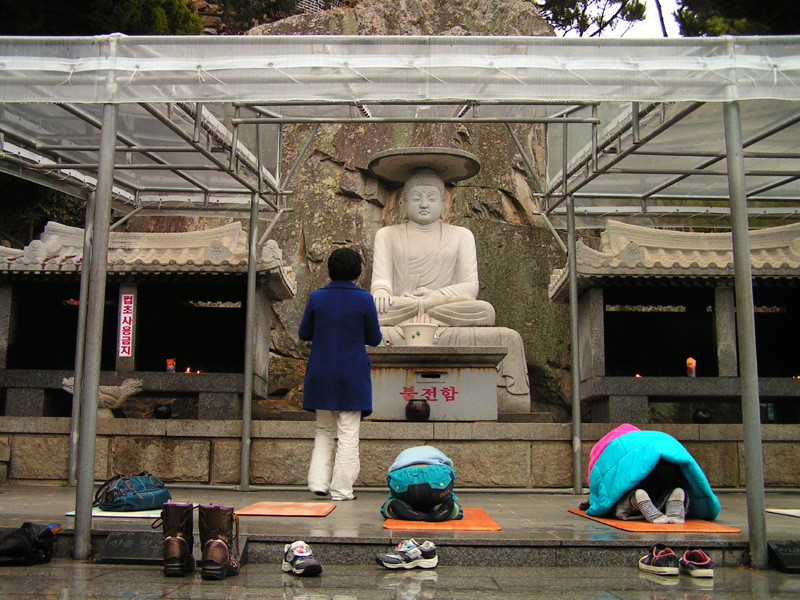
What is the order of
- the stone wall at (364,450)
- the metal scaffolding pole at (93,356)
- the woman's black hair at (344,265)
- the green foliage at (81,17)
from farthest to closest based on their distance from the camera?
1. the green foliage at (81,17)
2. the stone wall at (364,450)
3. the woman's black hair at (344,265)
4. the metal scaffolding pole at (93,356)

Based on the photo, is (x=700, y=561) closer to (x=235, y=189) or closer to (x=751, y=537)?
(x=751, y=537)

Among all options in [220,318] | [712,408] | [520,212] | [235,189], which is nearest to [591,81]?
[235,189]

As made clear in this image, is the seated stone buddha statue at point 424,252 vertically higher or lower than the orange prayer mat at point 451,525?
higher

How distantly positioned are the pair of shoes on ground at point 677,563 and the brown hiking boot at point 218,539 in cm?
192

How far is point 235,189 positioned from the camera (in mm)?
8891

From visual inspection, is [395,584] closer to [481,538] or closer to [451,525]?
[481,538]

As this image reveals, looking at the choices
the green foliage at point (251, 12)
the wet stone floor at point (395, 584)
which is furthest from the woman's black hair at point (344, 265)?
the green foliage at point (251, 12)

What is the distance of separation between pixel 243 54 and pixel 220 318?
662 centimetres

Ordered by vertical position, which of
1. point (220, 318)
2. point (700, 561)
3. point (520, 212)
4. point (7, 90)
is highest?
point (520, 212)

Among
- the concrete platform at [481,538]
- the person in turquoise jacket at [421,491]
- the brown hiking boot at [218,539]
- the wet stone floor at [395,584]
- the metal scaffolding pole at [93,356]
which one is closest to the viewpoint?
the wet stone floor at [395,584]

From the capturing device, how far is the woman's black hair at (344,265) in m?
5.98

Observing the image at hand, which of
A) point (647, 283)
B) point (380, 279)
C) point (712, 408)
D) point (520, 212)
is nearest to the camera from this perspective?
point (647, 283)

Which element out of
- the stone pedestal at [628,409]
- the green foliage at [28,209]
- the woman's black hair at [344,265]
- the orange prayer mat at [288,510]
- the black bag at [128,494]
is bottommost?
the orange prayer mat at [288,510]

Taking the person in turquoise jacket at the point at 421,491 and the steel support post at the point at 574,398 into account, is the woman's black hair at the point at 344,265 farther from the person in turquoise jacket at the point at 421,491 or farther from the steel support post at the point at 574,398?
the steel support post at the point at 574,398
